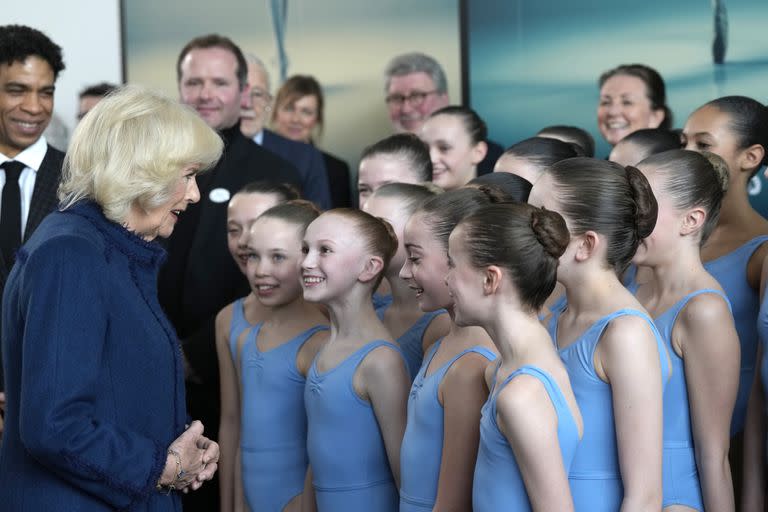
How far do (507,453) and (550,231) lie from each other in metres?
0.39

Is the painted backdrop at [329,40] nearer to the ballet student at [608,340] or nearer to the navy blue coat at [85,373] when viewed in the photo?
the ballet student at [608,340]

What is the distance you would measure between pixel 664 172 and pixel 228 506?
60.6 inches

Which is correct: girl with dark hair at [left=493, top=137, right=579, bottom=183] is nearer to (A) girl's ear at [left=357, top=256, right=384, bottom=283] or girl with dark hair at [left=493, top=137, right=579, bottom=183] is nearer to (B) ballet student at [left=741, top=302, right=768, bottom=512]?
(A) girl's ear at [left=357, top=256, right=384, bottom=283]

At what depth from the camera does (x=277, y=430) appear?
2652mm

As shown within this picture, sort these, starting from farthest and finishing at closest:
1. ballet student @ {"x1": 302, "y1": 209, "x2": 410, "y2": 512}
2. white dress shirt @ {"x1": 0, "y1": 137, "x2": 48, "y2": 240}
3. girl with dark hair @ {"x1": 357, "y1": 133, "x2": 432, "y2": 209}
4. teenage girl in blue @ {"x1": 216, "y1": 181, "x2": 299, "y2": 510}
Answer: girl with dark hair @ {"x1": 357, "y1": 133, "x2": 432, "y2": 209} → white dress shirt @ {"x1": 0, "y1": 137, "x2": 48, "y2": 240} → teenage girl in blue @ {"x1": 216, "y1": 181, "x2": 299, "y2": 510} → ballet student @ {"x1": 302, "y1": 209, "x2": 410, "y2": 512}

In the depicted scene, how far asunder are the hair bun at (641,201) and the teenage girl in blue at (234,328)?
Result: 121 cm

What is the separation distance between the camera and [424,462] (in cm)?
208

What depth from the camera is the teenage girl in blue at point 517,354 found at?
171 centimetres

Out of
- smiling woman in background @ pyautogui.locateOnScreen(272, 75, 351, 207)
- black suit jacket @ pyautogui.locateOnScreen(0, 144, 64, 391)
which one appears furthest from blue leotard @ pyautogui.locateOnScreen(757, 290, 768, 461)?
smiling woman in background @ pyautogui.locateOnScreen(272, 75, 351, 207)

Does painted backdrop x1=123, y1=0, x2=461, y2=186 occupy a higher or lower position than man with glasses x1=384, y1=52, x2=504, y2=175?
higher

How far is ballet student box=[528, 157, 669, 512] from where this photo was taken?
1.83 metres

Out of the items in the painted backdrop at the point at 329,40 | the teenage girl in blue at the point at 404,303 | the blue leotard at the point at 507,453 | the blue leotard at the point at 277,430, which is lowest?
the blue leotard at the point at 277,430

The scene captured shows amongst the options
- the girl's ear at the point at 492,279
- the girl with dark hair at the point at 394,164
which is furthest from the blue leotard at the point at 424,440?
the girl with dark hair at the point at 394,164

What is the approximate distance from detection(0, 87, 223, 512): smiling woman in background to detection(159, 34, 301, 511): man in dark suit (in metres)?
1.21
